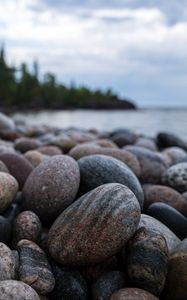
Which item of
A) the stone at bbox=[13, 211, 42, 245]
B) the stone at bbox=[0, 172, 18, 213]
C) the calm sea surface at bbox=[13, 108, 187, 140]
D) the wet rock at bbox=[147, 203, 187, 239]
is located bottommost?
the calm sea surface at bbox=[13, 108, 187, 140]

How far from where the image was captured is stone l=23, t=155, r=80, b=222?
13.5 feet

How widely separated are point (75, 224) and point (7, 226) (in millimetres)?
629

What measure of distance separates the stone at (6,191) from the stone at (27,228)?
25 cm

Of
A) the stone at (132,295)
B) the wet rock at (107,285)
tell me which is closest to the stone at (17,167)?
the wet rock at (107,285)

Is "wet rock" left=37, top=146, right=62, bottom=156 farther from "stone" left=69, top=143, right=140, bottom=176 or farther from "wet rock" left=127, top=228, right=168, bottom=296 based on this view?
"wet rock" left=127, top=228, right=168, bottom=296

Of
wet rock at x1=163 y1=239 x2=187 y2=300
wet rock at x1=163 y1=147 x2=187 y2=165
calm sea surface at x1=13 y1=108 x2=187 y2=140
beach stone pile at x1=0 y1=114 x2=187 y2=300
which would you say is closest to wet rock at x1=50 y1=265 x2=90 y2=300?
beach stone pile at x1=0 y1=114 x2=187 y2=300

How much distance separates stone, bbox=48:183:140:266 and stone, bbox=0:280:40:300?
0.51 meters

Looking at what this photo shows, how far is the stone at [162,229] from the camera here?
382 cm

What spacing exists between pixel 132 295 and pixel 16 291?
2.63 feet

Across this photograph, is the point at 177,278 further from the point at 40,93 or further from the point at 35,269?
the point at 40,93

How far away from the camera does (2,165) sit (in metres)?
4.86

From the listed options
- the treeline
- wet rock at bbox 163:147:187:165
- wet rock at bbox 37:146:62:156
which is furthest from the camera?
the treeline

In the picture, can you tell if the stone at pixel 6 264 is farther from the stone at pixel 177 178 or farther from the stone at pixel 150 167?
the stone at pixel 150 167

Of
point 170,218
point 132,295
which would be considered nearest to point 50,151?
point 170,218
